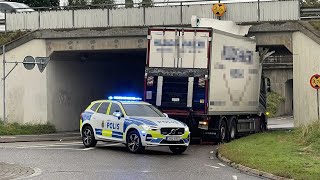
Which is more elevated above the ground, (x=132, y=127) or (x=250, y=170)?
(x=132, y=127)

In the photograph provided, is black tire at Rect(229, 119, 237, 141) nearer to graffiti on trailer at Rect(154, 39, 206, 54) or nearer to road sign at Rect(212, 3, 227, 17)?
graffiti on trailer at Rect(154, 39, 206, 54)

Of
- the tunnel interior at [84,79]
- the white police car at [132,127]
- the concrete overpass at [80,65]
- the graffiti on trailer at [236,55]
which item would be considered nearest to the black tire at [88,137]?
the white police car at [132,127]

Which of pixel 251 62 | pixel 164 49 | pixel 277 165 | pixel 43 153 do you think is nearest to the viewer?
pixel 277 165

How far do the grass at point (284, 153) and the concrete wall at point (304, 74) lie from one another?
439 centimetres

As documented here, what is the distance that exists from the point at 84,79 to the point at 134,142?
17.8m

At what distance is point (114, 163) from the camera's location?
16.8m

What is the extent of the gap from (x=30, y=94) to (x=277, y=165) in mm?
19289

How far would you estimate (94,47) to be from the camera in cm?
3206

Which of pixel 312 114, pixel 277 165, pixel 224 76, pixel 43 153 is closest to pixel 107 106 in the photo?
pixel 43 153

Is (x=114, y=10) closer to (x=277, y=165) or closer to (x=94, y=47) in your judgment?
(x=94, y=47)

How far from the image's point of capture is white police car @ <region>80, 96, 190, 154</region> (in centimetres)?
1933

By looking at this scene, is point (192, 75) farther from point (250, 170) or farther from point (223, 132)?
point (250, 170)

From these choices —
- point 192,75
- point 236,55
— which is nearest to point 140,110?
point 192,75

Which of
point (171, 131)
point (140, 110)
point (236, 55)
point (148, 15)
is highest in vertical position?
point (148, 15)
